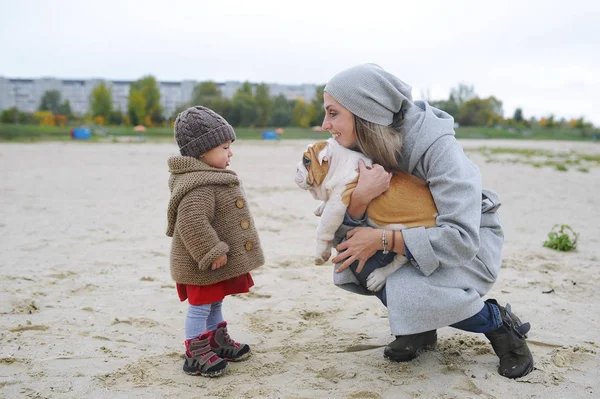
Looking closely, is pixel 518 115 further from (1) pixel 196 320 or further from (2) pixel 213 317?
(1) pixel 196 320

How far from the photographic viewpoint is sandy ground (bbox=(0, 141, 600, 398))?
2586 mm

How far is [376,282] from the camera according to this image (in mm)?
2658

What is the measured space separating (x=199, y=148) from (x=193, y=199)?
0.93ft

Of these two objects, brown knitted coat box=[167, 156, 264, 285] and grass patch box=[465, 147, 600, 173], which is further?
grass patch box=[465, 147, 600, 173]

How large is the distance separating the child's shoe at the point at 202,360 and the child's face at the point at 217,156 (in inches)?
35.8

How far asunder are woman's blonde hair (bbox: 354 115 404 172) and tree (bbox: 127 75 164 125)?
66.7m

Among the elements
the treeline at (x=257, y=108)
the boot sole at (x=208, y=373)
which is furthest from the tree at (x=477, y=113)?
the boot sole at (x=208, y=373)

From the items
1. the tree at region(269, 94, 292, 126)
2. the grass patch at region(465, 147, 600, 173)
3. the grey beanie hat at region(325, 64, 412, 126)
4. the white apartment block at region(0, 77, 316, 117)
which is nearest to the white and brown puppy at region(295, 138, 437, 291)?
the grey beanie hat at region(325, 64, 412, 126)

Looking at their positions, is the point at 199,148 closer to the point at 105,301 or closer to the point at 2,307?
the point at 105,301

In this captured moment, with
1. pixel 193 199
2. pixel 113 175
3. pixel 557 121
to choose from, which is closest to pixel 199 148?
pixel 193 199

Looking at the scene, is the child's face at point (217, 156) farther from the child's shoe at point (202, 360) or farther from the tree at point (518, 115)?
the tree at point (518, 115)

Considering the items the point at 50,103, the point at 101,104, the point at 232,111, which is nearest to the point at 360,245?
the point at 232,111

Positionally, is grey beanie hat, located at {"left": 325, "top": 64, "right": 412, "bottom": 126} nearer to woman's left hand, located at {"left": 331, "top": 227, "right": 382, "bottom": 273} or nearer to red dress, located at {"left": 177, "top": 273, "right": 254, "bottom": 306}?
woman's left hand, located at {"left": 331, "top": 227, "right": 382, "bottom": 273}

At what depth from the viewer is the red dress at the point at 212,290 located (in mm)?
2822
